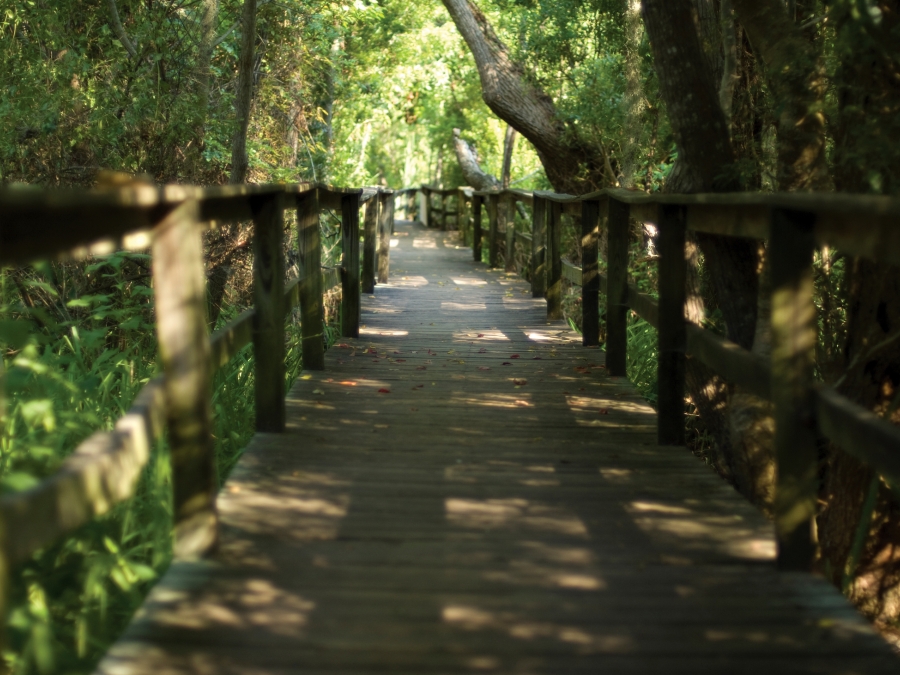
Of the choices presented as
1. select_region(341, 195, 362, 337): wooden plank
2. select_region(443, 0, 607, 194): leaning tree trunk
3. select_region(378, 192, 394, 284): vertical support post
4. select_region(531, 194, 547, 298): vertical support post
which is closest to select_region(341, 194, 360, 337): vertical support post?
select_region(341, 195, 362, 337): wooden plank

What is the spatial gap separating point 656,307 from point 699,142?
1375 millimetres

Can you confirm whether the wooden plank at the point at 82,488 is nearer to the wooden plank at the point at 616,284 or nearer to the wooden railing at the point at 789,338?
the wooden railing at the point at 789,338

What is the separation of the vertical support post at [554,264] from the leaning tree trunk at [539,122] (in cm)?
468

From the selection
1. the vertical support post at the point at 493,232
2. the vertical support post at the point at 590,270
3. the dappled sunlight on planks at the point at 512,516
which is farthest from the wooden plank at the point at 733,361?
the vertical support post at the point at 493,232

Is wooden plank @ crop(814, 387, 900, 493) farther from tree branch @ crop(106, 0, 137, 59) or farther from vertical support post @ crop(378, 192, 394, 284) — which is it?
vertical support post @ crop(378, 192, 394, 284)

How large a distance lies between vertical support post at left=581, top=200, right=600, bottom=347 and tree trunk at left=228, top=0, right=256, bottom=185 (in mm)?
3208

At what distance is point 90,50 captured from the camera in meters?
10.3

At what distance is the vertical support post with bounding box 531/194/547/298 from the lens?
413 inches

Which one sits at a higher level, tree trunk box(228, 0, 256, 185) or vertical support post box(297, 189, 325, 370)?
tree trunk box(228, 0, 256, 185)

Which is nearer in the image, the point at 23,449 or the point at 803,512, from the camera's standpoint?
the point at 803,512

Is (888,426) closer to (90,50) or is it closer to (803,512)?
(803,512)

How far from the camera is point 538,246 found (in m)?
10.7

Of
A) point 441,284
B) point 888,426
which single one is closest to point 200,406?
point 888,426

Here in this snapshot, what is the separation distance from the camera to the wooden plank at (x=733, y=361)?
3.52m
